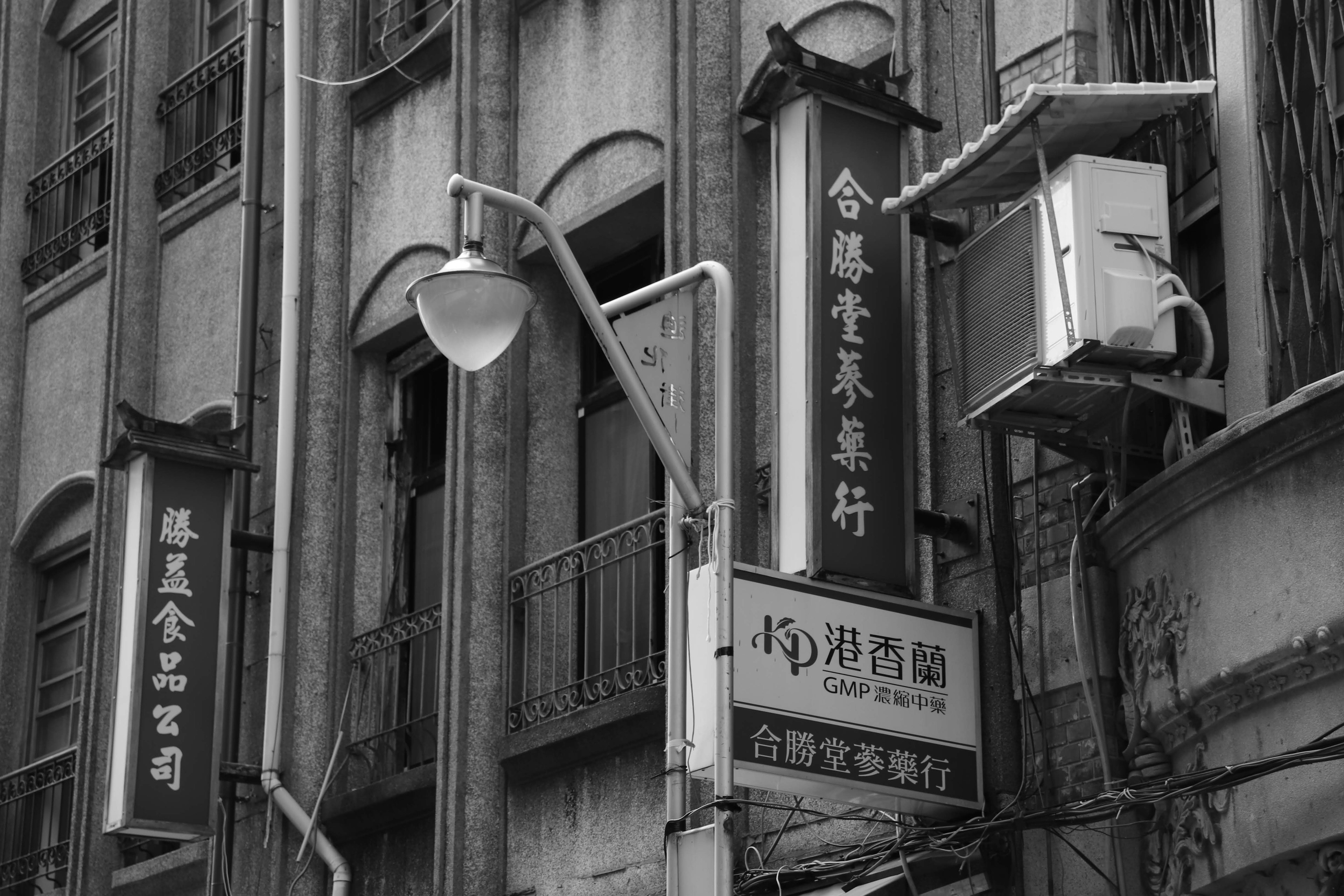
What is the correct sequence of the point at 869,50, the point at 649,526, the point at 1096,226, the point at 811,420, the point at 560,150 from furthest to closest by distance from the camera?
1. the point at 560,150
2. the point at 649,526
3. the point at 869,50
4. the point at 811,420
5. the point at 1096,226

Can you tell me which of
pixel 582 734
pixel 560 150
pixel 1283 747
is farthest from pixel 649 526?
pixel 1283 747

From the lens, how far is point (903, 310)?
11453 mm

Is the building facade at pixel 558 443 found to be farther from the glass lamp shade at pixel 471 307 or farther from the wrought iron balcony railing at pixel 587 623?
the glass lamp shade at pixel 471 307

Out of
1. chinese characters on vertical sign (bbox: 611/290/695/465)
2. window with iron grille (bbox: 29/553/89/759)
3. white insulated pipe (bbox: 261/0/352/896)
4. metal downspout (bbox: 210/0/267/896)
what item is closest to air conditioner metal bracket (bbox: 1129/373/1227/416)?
chinese characters on vertical sign (bbox: 611/290/695/465)

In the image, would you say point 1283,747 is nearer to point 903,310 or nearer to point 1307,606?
point 1307,606

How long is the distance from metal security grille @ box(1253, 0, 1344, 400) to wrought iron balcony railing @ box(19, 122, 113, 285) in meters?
12.9

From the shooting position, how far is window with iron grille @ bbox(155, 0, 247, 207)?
752 inches

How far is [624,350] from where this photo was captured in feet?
35.7

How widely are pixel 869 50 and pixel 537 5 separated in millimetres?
3783

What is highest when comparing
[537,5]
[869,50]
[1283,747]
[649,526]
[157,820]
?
[537,5]

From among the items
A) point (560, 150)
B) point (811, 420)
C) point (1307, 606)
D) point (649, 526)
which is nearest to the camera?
point (1307, 606)

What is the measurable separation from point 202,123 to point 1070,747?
1156cm

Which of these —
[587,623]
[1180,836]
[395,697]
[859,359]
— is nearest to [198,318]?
[395,697]

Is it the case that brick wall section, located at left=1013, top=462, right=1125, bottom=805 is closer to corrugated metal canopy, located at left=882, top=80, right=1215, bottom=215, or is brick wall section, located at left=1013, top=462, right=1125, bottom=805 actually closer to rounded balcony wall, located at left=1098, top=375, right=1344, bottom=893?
rounded balcony wall, located at left=1098, top=375, right=1344, bottom=893
